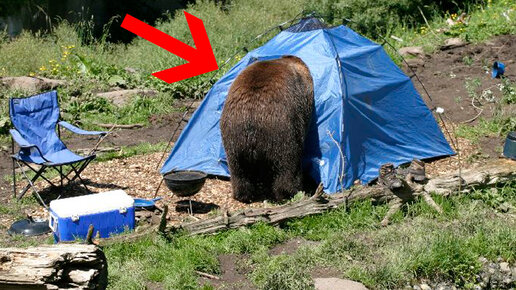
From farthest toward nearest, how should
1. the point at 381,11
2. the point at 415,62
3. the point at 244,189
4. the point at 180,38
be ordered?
the point at 381,11
the point at 180,38
the point at 415,62
the point at 244,189

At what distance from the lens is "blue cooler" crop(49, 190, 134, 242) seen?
6199 millimetres

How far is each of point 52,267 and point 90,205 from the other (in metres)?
2.04

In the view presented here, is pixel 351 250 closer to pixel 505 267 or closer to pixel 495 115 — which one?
pixel 505 267

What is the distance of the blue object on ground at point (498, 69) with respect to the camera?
1144 cm

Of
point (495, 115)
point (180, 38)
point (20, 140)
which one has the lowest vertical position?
point (495, 115)

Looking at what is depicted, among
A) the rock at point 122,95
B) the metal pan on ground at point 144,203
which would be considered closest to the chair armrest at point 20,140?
the metal pan on ground at point 144,203

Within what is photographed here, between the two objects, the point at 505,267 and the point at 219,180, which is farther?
the point at 219,180

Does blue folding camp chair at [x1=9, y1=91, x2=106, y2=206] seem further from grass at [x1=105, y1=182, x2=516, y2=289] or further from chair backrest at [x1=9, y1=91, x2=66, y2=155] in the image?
grass at [x1=105, y1=182, x2=516, y2=289]

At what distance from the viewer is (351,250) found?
6012mm

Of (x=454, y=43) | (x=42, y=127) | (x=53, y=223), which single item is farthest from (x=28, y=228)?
(x=454, y=43)

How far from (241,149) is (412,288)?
7.82 ft

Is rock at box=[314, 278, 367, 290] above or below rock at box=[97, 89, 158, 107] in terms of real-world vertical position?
above

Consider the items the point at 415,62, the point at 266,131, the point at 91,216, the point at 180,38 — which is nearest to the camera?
the point at 91,216
